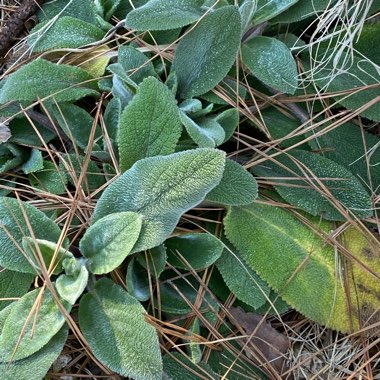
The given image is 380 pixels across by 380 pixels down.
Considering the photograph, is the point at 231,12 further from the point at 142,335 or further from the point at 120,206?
the point at 142,335

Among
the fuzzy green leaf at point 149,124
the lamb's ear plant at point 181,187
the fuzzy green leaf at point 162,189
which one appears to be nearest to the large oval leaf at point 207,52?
the lamb's ear plant at point 181,187

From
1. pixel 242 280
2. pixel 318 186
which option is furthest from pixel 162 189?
pixel 318 186

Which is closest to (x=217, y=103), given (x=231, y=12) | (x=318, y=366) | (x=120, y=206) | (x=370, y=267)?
(x=231, y=12)

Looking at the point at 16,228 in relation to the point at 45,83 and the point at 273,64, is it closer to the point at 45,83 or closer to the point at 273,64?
the point at 45,83

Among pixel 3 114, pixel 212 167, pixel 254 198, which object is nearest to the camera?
pixel 212 167

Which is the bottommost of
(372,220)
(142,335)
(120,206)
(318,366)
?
A: (318,366)

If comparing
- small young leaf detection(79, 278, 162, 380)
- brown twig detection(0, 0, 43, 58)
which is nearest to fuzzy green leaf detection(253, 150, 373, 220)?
small young leaf detection(79, 278, 162, 380)
